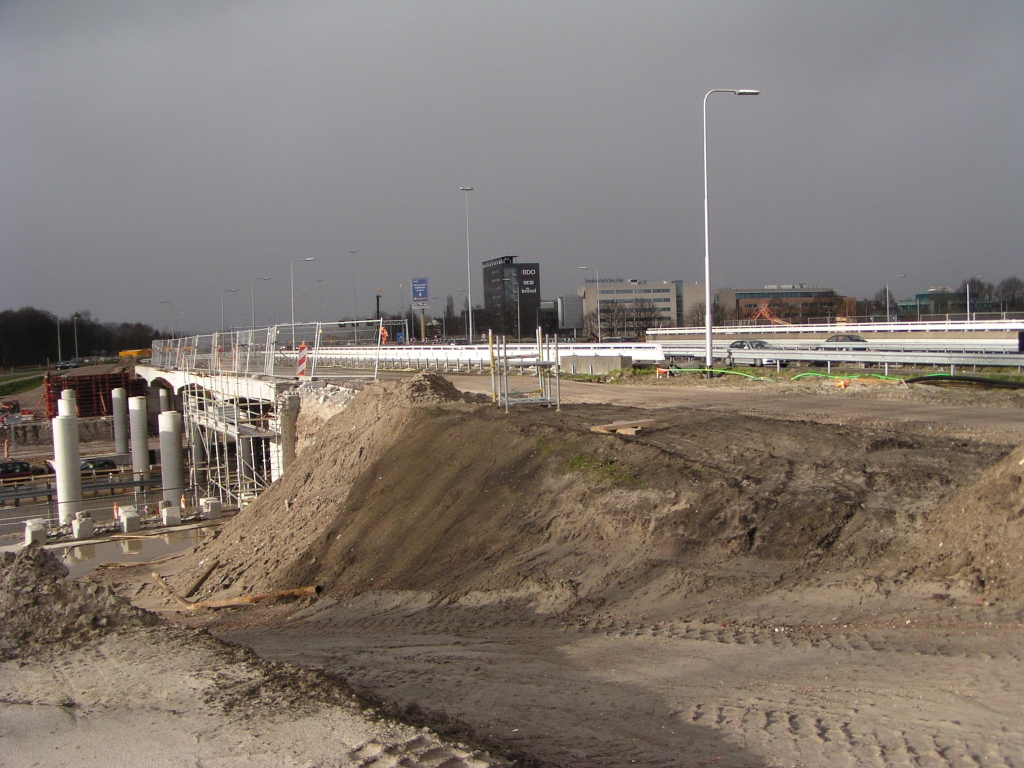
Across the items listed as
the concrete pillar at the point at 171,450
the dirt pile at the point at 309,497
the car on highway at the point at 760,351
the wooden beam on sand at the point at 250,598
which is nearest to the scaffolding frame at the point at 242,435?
the concrete pillar at the point at 171,450

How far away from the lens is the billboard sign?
6562cm

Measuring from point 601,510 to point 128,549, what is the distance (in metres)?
16.2

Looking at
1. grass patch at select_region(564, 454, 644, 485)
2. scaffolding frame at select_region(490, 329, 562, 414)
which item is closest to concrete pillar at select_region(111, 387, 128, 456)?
scaffolding frame at select_region(490, 329, 562, 414)

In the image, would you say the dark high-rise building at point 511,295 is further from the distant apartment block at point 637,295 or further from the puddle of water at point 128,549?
the puddle of water at point 128,549

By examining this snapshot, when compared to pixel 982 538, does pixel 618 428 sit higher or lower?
higher

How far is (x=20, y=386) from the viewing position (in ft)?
291

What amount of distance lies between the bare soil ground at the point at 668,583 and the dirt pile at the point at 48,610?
185 cm

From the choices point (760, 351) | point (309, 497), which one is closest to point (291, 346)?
point (309, 497)

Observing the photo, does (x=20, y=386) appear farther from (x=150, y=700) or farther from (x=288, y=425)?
(x=150, y=700)

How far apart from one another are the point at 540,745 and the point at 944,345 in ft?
89.5

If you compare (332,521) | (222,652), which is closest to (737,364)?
(332,521)

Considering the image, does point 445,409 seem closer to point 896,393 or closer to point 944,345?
point 896,393

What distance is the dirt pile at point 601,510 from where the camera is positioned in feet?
26.8

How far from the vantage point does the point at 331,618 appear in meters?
9.89
